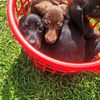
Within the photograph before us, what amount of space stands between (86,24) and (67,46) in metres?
0.22

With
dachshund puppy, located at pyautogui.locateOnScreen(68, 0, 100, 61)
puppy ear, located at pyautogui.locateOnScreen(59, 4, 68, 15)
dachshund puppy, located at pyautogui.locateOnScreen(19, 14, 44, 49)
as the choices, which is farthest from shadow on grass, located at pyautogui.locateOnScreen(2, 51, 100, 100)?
puppy ear, located at pyautogui.locateOnScreen(59, 4, 68, 15)

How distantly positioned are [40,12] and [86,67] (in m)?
0.61

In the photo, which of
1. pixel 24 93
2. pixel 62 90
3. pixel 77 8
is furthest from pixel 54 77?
pixel 77 8

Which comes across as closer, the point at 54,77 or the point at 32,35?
the point at 32,35

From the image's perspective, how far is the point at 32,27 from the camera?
7.37 feet

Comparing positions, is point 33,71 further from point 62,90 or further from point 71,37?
point 71,37

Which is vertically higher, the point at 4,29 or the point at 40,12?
the point at 40,12

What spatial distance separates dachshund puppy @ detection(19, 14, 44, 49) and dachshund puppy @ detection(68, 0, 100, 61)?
0.26 meters

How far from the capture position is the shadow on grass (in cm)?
250

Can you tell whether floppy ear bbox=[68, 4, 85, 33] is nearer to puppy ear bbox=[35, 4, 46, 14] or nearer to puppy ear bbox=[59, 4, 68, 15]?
puppy ear bbox=[59, 4, 68, 15]

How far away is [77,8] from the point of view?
2.25m

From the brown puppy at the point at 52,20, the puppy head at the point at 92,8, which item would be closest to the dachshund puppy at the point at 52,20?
the brown puppy at the point at 52,20

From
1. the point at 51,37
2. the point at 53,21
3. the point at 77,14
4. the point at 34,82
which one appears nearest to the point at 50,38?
the point at 51,37

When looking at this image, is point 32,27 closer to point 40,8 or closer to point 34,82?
point 40,8
